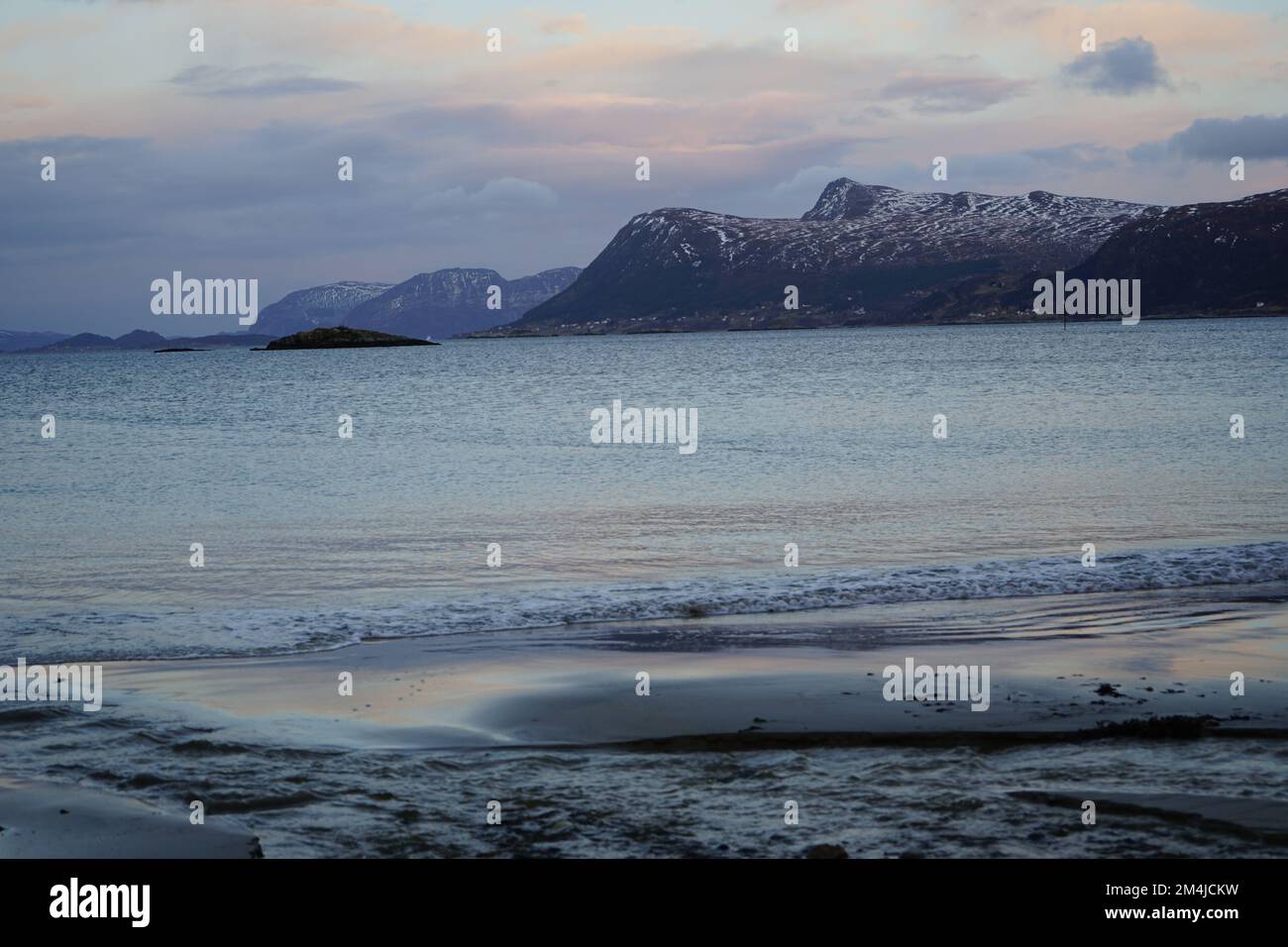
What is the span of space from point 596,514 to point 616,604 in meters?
8.29

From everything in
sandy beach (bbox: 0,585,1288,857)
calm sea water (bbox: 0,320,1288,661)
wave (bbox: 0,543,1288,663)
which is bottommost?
sandy beach (bbox: 0,585,1288,857)

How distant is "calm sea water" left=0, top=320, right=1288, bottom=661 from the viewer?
15970 mm

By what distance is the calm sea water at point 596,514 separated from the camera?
1597 cm

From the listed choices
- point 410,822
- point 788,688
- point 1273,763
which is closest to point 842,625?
point 788,688

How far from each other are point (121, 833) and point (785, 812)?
417cm

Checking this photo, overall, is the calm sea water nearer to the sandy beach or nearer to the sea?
the sea

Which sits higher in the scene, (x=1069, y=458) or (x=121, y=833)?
(x=1069, y=458)

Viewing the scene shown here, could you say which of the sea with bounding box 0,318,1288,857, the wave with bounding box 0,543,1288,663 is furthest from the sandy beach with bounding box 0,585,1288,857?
the wave with bounding box 0,543,1288,663

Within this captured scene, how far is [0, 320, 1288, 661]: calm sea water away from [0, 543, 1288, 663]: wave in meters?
0.06

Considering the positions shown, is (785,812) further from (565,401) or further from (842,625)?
(565,401)

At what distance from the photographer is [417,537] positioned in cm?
2186

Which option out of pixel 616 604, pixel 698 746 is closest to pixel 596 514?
pixel 616 604

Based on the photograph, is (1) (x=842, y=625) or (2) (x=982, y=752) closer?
(2) (x=982, y=752)
